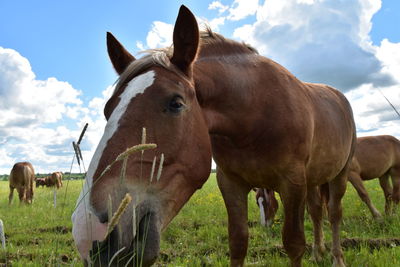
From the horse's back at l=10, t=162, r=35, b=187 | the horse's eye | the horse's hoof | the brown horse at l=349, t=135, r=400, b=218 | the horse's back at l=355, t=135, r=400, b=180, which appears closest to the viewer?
the horse's eye

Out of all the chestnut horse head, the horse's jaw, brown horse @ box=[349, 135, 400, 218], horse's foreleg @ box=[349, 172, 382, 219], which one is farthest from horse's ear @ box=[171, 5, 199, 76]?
brown horse @ box=[349, 135, 400, 218]

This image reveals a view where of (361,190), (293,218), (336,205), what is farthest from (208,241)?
(361,190)

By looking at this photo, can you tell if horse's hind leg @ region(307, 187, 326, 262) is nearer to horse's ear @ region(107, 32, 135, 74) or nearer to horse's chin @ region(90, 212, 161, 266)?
horse's chin @ region(90, 212, 161, 266)

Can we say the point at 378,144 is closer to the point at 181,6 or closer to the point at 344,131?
the point at 344,131

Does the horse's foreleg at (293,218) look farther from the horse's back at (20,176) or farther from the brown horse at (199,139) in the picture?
the horse's back at (20,176)

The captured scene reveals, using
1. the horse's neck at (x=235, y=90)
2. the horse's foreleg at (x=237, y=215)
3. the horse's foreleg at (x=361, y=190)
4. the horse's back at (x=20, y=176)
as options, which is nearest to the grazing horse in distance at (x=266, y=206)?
the horse's foreleg at (x=361, y=190)

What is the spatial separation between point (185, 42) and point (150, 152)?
900 millimetres

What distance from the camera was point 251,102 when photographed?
9.82 ft

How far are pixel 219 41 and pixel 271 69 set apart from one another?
0.62m

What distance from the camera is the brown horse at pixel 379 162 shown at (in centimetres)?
930

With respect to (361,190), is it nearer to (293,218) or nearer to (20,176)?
(293,218)

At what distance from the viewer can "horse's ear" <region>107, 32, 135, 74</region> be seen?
109 inches

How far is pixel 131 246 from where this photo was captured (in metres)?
1.89

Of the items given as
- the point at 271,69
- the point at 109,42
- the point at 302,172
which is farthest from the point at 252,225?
the point at 109,42
